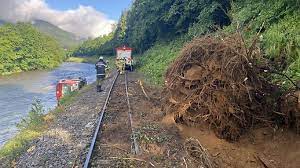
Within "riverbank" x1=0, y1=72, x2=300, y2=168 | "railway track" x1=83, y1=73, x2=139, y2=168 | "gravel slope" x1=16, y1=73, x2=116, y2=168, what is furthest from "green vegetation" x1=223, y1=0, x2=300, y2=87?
"gravel slope" x1=16, y1=73, x2=116, y2=168

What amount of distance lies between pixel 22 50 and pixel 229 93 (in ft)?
261

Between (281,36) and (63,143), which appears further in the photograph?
(281,36)

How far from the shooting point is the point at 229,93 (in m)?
9.62

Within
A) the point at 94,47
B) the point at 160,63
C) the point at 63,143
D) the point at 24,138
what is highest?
the point at 160,63

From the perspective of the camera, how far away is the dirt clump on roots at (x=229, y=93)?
31.4ft

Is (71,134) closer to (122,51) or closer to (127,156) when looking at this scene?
(127,156)

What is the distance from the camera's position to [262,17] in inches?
574

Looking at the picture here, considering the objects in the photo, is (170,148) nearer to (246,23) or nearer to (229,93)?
(229,93)

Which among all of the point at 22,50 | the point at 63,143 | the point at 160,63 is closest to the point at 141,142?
the point at 63,143

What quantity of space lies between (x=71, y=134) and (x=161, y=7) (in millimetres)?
27456

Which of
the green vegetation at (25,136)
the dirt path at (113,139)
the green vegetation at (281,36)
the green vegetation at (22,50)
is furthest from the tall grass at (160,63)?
the green vegetation at (22,50)

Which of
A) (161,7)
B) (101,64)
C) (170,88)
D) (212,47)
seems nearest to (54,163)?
(170,88)

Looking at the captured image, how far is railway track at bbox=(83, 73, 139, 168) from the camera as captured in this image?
27.8ft

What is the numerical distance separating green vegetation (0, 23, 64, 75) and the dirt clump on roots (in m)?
60.5
